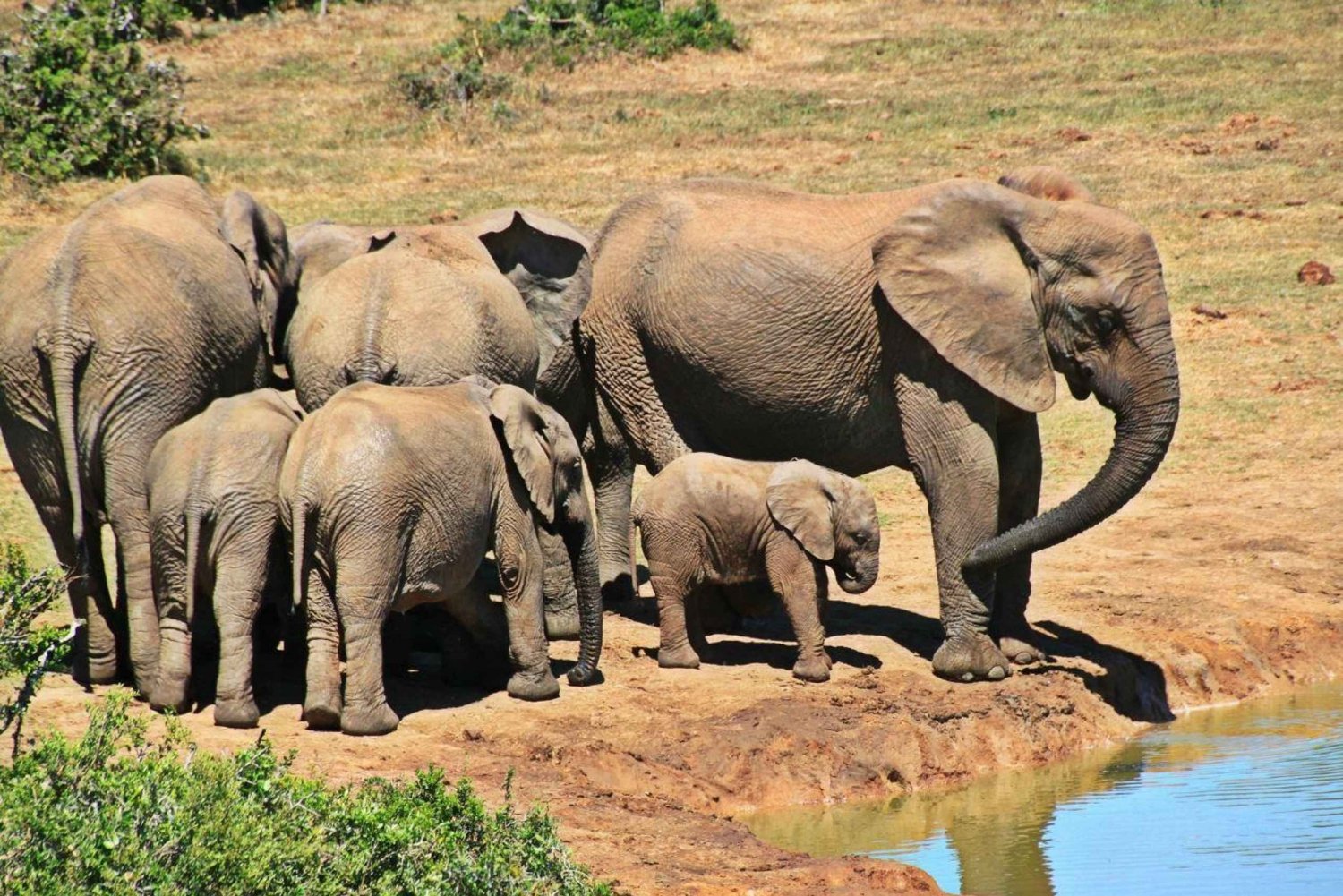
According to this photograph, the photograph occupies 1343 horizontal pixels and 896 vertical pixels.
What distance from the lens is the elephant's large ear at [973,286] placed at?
11016 mm

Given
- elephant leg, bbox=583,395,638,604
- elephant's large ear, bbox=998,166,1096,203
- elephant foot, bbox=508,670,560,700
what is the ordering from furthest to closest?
elephant leg, bbox=583,395,638,604, elephant's large ear, bbox=998,166,1096,203, elephant foot, bbox=508,670,560,700

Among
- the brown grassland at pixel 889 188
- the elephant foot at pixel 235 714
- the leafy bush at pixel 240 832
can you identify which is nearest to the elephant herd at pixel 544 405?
the elephant foot at pixel 235 714

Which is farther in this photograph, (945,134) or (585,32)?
(585,32)

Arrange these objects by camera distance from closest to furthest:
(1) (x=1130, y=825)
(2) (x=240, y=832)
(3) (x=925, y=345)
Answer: (2) (x=240, y=832)
(1) (x=1130, y=825)
(3) (x=925, y=345)

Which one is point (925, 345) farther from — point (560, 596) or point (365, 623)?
point (365, 623)

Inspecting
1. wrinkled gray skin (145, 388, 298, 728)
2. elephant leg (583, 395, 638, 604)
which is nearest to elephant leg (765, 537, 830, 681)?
elephant leg (583, 395, 638, 604)

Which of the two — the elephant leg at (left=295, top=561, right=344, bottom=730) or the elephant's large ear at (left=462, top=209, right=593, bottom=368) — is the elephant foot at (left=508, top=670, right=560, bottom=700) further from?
the elephant's large ear at (left=462, top=209, right=593, bottom=368)

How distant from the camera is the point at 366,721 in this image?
9469 millimetres

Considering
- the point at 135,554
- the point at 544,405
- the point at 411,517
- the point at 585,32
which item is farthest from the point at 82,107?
the point at 411,517

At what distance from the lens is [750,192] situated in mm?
12047

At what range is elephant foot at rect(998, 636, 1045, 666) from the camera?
37.8ft

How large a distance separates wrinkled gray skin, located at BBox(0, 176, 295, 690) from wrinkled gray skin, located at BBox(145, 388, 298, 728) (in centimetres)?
31

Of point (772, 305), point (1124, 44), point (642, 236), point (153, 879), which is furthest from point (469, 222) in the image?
point (1124, 44)

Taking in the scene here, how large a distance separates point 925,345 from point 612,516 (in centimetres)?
258
